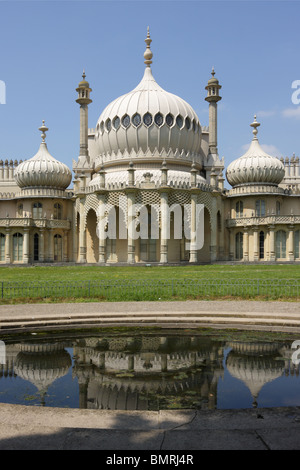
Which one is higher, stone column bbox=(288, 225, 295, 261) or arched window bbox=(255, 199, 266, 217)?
arched window bbox=(255, 199, 266, 217)

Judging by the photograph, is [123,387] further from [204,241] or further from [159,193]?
[204,241]

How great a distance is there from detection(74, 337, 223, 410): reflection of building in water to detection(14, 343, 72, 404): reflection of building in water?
0.97 ft

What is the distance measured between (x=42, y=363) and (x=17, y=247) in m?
35.0

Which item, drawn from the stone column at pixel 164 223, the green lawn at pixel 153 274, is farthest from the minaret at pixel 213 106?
the green lawn at pixel 153 274

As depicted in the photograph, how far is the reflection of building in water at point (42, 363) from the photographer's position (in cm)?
712

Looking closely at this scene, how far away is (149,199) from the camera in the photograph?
36.8m

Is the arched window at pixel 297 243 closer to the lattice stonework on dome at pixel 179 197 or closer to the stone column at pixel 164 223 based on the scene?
the lattice stonework on dome at pixel 179 197

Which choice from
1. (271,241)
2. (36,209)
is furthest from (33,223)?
(271,241)

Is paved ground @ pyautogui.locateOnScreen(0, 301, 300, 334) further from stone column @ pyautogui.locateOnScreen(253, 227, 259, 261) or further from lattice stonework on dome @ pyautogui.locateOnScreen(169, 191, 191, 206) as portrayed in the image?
stone column @ pyautogui.locateOnScreen(253, 227, 259, 261)

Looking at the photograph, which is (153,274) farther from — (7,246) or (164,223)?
(7,246)

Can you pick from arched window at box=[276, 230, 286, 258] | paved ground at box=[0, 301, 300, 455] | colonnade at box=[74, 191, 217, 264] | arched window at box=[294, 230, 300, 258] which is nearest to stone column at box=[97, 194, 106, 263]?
colonnade at box=[74, 191, 217, 264]

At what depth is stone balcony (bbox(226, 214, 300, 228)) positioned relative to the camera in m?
39.6

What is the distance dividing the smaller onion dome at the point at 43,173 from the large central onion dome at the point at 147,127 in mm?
5254

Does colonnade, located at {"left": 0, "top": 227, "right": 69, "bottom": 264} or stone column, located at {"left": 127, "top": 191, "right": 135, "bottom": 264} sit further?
colonnade, located at {"left": 0, "top": 227, "right": 69, "bottom": 264}
